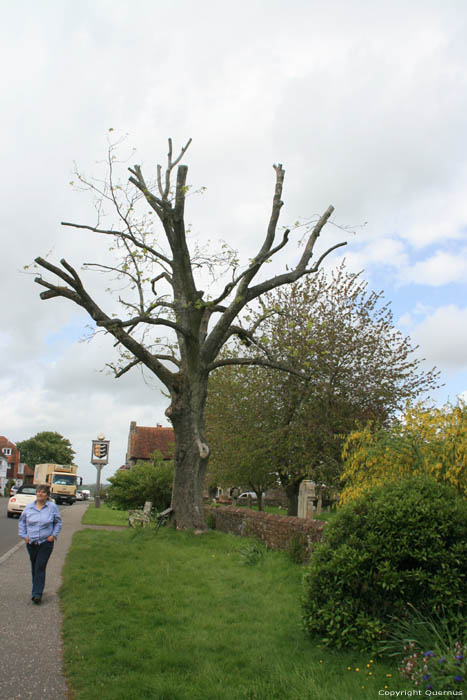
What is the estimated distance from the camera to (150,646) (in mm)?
6043

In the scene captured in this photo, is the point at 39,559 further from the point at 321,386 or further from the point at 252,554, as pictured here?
the point at 321,386

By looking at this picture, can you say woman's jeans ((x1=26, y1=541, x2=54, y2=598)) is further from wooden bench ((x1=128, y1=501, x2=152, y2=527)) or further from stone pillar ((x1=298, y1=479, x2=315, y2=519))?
wooden bench ((x1=128, y1=501, x2=152, y2=527))

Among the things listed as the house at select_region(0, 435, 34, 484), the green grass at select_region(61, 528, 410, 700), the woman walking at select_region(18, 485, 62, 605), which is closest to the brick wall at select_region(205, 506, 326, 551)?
the green grass at select_region(61, 528, 410, 700)

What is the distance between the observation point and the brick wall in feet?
33.3

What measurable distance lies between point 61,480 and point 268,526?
47564 mm

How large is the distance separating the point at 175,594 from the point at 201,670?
3.26 metres

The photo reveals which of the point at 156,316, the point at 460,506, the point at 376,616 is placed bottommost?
the point at 376,616

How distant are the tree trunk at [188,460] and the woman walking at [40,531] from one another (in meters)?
6.74

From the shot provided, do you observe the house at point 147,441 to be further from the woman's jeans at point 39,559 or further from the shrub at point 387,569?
the shrub at point 387,569

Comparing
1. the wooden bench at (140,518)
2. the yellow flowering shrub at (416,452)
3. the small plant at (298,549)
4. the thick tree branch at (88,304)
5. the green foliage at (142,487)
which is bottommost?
the wooden bench at (140,518)

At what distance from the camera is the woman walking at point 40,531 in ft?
28.3

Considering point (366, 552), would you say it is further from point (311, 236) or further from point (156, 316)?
point (311, 236)

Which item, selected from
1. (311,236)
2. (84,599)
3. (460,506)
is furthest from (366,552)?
(311,236)

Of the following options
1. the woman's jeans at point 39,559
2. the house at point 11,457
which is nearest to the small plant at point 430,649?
the woman's jeans at point 39,559
